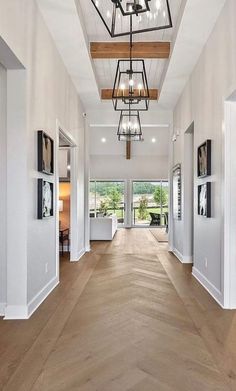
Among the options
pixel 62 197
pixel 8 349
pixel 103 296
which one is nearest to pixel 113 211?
pixel 62 197

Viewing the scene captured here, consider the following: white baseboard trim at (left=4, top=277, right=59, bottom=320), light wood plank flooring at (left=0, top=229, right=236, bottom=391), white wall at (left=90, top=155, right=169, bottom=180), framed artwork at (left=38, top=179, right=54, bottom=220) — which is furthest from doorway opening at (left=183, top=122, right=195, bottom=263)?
white wall at (left=90, top=155, right=169, bottom=180)

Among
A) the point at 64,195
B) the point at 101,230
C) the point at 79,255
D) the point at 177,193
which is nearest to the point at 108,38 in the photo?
the point at 177,193

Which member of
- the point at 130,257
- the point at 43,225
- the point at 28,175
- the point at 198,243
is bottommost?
the point at 130,257

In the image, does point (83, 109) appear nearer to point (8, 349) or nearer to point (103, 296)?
point (103, 296)

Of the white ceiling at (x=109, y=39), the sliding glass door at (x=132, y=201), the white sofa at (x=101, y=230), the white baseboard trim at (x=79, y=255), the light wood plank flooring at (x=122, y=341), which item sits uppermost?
the white ceiling at (x=109, y=39)

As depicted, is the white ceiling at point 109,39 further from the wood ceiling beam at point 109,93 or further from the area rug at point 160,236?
the area rug at point 160,236

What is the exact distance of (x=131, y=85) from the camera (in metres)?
5.25

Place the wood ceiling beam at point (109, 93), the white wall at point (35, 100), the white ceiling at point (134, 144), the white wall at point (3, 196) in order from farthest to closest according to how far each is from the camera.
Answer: the white ceiling at point (134, 144)
the wood ceiling beam at point (109, 93)
the white wall at point (3, 196)
the white wall at point (35, 100)

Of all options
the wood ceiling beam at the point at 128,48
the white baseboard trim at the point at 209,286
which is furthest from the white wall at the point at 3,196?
the white baseboard trim at the point at 209,286

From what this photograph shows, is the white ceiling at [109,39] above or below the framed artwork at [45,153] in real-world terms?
above

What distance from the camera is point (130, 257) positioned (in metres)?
7.80

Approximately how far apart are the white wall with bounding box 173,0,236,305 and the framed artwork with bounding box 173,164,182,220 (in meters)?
1.80

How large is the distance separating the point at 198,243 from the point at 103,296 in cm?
195

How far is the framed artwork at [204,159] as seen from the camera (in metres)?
4.84
